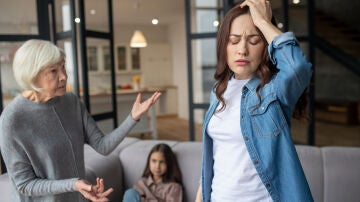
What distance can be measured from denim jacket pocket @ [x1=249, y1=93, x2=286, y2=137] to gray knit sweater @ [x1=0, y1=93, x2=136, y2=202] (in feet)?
1.85

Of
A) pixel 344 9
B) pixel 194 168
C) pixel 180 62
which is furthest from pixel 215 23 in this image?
pixel 180 62

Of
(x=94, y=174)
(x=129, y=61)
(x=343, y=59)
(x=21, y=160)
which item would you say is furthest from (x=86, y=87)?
(x=129, y=61)

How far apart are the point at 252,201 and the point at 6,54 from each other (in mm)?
1931

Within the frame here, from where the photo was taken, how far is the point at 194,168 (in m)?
2.22

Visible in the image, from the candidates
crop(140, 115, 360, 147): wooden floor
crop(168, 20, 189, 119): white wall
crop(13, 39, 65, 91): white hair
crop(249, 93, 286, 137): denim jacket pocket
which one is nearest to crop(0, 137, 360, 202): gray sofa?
crop(13, 39, 65, 91): white hair

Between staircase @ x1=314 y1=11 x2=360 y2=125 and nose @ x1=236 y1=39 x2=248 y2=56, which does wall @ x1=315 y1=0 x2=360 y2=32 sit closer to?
staircase @ x1=314 y1=11 x2=360 y2=125

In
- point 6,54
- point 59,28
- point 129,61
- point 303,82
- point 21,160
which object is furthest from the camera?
point 129,61

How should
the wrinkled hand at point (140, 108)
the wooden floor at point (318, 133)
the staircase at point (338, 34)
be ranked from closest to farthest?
the wrinkled hand at point (140, 108) < the wooden floor at point (318, 133) < the staircase at point (338, 34)

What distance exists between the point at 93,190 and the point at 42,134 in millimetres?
291

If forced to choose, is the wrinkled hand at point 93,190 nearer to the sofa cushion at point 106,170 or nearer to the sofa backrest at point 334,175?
the sofa cushion at point 106,170

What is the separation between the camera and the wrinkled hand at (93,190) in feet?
3.48

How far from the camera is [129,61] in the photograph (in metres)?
8.88

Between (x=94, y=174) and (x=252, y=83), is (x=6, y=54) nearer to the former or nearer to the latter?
(x=94, y=174)

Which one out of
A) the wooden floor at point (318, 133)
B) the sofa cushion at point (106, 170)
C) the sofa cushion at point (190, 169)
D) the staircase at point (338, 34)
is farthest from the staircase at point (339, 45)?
the sofa cushion at point (106, 170)
